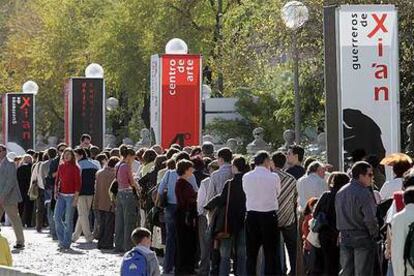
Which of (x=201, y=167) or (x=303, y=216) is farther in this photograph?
(x=201, y=167)

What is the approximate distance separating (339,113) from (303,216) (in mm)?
1797

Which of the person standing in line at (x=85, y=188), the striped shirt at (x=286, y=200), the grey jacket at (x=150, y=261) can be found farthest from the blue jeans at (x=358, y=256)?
the person standing in line at (x=85, y=188)

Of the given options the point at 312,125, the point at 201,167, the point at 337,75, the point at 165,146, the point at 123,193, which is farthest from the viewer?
the point at 312,125

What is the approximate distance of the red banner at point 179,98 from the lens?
28109 millimetres

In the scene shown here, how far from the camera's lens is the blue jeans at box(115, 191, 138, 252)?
23781 millimetres

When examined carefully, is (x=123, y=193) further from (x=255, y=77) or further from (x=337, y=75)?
(x=255, y=77)

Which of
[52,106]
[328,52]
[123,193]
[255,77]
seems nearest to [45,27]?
[52,106]

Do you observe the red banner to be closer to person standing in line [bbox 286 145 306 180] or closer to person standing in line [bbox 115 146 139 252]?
person standing in line [bbox 115 146 139 252]

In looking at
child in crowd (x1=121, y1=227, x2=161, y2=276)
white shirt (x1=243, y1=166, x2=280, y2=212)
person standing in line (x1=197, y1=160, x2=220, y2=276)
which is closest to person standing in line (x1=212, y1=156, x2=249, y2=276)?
person standing in line (x1=197, y1=160, x2=220, y2=276)

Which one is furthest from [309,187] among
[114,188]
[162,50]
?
[162,50]

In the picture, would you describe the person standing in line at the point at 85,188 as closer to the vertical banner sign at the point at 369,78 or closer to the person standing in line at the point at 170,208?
the person standing in line at the point at 170,208

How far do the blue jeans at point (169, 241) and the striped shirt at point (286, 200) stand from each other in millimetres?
2700

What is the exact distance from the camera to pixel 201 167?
68.0ft

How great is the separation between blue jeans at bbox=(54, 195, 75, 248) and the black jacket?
23.4ft
